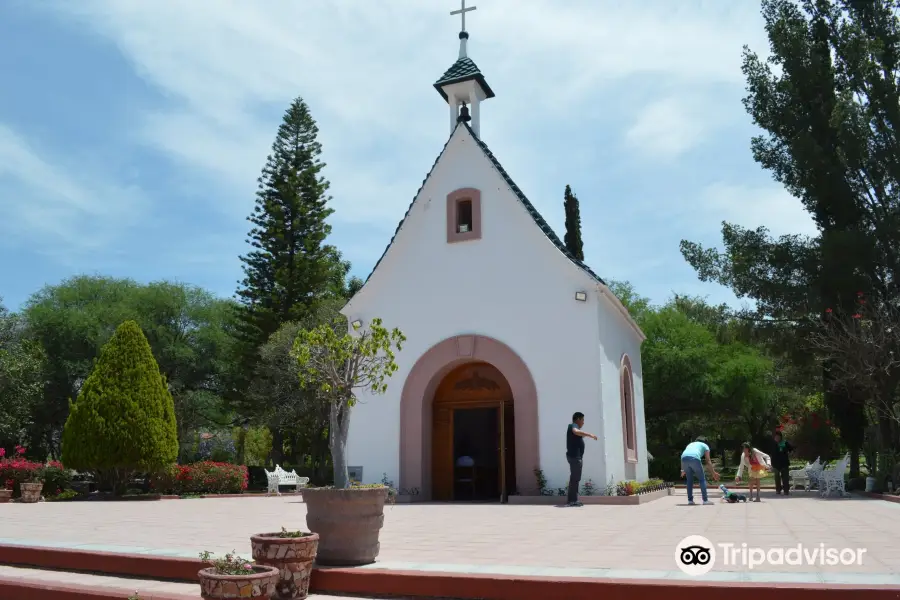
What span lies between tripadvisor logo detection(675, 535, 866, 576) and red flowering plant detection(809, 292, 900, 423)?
11.5m

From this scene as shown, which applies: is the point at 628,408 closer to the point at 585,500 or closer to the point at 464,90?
the point at 585,500

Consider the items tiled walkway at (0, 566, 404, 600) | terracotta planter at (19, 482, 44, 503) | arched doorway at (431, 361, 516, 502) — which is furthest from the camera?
terracotta planter at (19, 482, 44, 503)

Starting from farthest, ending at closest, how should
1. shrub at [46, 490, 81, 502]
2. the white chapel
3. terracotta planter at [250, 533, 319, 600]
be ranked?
shrub at [46, 490, 81, 502] → the white chapel → terracotta planter at [250, 533, 319, 600]

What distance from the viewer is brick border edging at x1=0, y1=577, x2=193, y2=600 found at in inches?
201

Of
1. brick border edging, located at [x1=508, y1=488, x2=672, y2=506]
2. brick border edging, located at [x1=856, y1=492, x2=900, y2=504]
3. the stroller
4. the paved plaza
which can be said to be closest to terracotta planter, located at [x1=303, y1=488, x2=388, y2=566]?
the paved plaza

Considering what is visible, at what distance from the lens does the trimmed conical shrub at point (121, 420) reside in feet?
54.4

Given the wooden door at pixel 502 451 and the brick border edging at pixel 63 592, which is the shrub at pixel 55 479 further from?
the brick border edging at pixel 63 592

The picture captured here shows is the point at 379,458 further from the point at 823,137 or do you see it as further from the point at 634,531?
the point at 823,137

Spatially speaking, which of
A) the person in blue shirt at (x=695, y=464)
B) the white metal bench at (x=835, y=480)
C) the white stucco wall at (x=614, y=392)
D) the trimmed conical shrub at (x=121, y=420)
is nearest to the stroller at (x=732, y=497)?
the person in blue shirt at (x=695, y=464)

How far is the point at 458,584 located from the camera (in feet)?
16.5

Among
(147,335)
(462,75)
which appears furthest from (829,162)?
(147,335)

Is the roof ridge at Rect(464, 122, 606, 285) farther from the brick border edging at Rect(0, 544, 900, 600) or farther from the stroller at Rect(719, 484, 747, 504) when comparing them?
the brick border edging at Rect(0, 544, 900, 600)

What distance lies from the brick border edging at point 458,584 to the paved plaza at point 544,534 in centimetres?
23

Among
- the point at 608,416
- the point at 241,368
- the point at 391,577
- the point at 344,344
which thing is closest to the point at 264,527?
the point at 344,344
